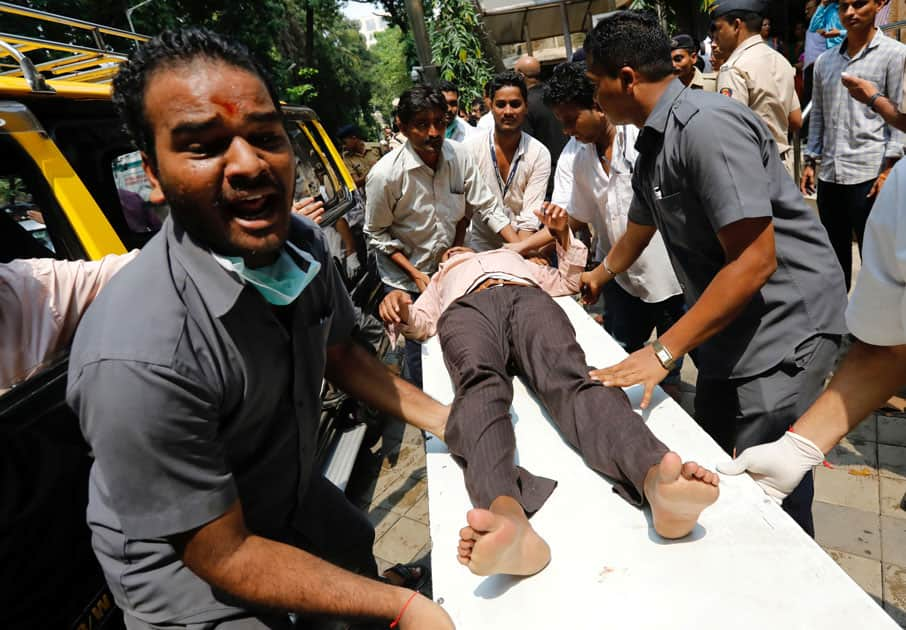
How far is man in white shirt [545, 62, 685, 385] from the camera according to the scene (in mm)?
2672

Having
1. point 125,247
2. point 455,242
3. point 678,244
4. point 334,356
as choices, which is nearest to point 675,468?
point 678,244

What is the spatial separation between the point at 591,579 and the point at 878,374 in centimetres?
84

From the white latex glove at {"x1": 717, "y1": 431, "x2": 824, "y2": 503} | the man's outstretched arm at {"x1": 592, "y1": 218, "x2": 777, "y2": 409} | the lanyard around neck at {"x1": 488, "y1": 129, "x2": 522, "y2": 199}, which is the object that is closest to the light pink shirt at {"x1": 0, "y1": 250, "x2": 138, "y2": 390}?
the man's outstretched arm at {"x1": 592, "y1": 218, "x2": 777, "y2": 409}

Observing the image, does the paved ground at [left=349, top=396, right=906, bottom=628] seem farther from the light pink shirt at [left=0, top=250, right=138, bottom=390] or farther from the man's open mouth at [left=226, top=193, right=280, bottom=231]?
the man's open mouth at [left=226, top=193, right=280, bottom=231]

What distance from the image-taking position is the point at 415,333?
113 inches

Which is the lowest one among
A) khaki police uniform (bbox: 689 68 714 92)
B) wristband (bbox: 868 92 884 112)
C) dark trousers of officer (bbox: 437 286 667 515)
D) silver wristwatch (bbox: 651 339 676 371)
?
dark trousers of officer (bbox: 437 286 667 515)

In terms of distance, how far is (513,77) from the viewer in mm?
3662

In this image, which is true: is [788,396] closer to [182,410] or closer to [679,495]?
[679,495]

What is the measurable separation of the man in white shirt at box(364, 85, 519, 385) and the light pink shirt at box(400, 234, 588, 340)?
0.17 metres

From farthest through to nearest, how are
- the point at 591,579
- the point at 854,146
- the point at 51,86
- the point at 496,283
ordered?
1. the point at 854,146
2. the point at 496,283
3. the point at 51,86
4. the point at 591,579

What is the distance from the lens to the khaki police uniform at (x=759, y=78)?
321 cm

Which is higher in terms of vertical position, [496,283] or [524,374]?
[496,283]

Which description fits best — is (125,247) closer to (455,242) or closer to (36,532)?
(36,532)

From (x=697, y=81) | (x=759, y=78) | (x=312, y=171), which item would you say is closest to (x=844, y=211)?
(x=759, y=78)
